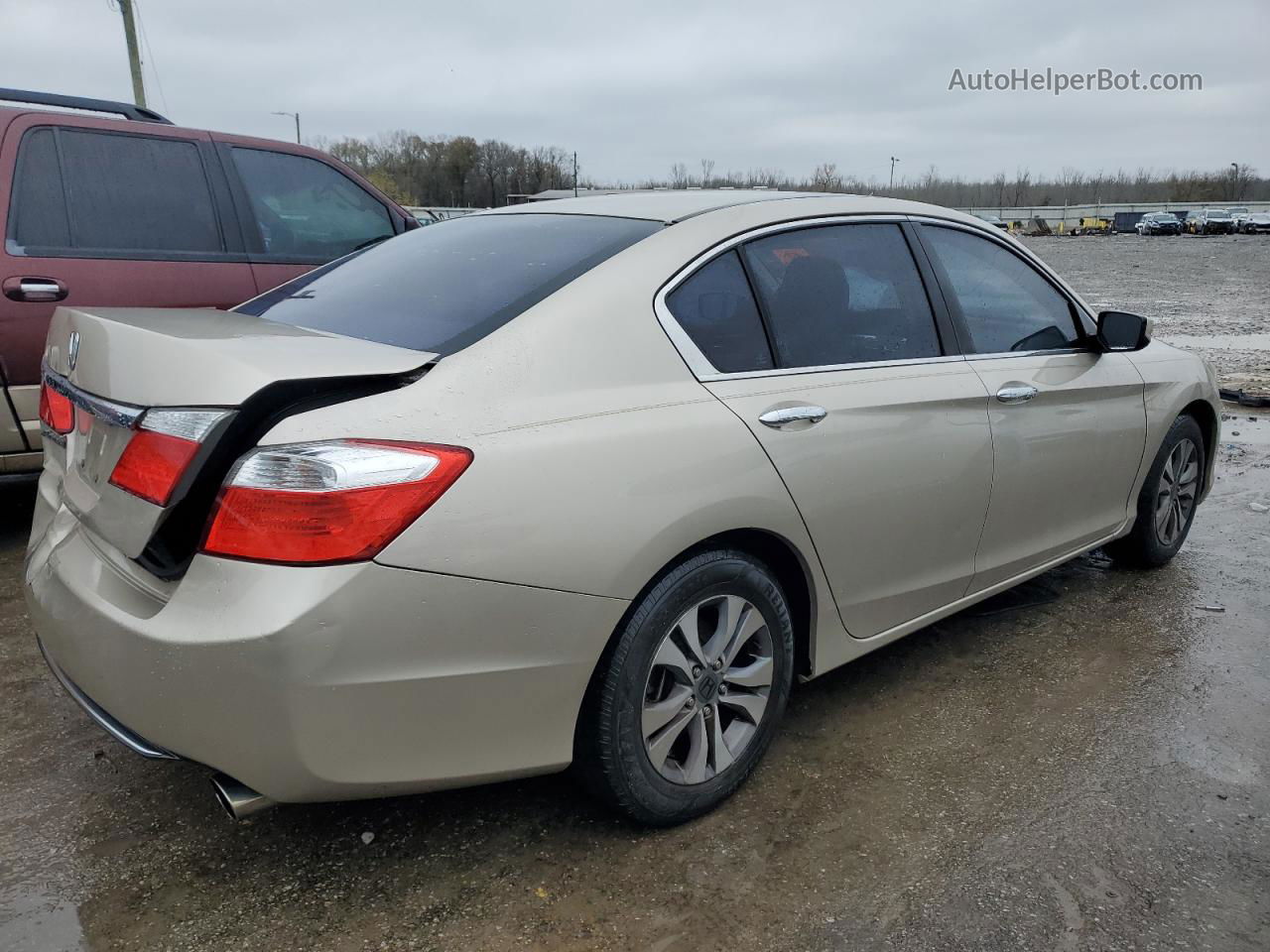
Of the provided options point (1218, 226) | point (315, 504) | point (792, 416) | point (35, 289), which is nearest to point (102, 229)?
point (35, 289)

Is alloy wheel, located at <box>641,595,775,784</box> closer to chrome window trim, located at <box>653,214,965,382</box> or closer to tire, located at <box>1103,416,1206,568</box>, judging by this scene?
chrome window trim, located at <box>653,214,965,382</box>

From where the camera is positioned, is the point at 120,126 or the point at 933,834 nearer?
the point at 933,834

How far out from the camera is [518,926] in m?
2.17

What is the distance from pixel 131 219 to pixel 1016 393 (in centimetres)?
401

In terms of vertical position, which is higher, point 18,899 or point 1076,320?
point 1076,320

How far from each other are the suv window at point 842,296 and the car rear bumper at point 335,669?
42.7 inches

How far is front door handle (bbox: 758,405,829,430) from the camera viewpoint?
8.37 feet

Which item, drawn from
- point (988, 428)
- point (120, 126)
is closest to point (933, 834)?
point (988, 428)

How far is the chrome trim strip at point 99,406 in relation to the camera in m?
2.03

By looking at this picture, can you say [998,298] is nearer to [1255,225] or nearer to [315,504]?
[315,504]

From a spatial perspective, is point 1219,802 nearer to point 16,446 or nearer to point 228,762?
point 228,762

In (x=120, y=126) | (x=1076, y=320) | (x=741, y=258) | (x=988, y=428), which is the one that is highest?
(x=120, y=126)

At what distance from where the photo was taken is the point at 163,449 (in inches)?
76.9

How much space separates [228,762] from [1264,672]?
3.45 metres
